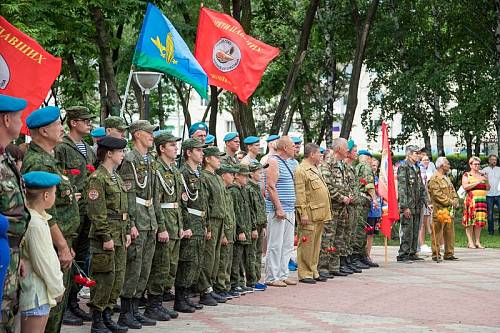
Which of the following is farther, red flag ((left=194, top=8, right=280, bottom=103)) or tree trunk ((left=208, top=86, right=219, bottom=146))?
A: tree trunk ((left=208, top=86, right=219, bottom=146))

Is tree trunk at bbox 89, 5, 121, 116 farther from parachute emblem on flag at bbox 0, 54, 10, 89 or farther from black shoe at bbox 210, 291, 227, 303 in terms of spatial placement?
parachute emblem on flag at bbox 0, 54, 10, 89

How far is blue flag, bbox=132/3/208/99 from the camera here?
12.5 meters

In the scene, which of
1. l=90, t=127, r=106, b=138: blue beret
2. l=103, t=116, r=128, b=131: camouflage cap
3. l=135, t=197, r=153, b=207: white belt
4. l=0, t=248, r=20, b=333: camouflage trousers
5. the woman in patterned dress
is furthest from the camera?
the woman in patterned dress

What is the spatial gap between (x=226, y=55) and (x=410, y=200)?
4.38 metres

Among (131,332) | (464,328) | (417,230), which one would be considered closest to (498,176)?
(417,230)

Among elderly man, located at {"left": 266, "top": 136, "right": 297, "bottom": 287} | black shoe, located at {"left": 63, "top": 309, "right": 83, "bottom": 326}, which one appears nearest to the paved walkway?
black shoe, located at {"left": 63, "top": 309, "right": 83, "bottom": 326}

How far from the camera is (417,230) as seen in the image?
17469mm

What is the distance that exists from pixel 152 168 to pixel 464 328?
360 cm

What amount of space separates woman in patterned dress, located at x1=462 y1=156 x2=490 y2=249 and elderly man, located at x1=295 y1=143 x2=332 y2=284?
288 inches

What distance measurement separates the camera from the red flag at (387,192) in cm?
1697

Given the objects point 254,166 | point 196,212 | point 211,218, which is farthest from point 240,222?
point 196,212

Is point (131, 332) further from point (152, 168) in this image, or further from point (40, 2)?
point (40, 2)

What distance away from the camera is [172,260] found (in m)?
10.4

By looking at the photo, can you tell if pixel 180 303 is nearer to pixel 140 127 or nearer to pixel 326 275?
pixel 140 127
